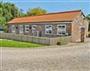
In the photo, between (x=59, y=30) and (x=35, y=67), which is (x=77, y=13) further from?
(x=35, y=67)

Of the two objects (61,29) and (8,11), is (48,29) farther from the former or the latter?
(8,11)

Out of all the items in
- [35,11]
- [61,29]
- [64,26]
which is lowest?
[61,29]

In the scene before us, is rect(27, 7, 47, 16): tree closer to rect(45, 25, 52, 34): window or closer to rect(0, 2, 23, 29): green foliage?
rect(0, 2, 23, 29): green foliage

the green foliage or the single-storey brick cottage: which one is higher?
the green foliage

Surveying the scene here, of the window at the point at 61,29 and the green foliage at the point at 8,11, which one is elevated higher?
the green foliage at the point at 8,11

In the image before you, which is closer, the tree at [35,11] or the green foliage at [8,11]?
the green foliage at [8,11]

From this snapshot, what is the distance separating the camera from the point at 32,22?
34.5 m

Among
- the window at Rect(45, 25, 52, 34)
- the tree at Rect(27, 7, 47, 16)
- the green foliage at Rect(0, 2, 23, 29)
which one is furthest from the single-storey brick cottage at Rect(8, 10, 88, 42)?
the tree at Rect(27, 7, 47, 16)

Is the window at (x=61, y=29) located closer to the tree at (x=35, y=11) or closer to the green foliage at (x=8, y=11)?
the green foliage at (x=8, y=11)

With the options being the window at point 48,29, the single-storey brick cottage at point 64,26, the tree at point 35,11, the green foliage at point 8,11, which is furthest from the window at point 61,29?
the tree at point 35,11

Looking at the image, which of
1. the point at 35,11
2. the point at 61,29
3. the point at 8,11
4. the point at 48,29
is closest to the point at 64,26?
the point at 61,29

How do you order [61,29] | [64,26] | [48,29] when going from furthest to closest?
1. [48,29]
2. [61,29]
3. [64,26]

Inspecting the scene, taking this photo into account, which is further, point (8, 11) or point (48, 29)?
point (8, 11)

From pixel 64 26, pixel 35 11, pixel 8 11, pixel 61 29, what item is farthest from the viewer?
pixel 35 11
